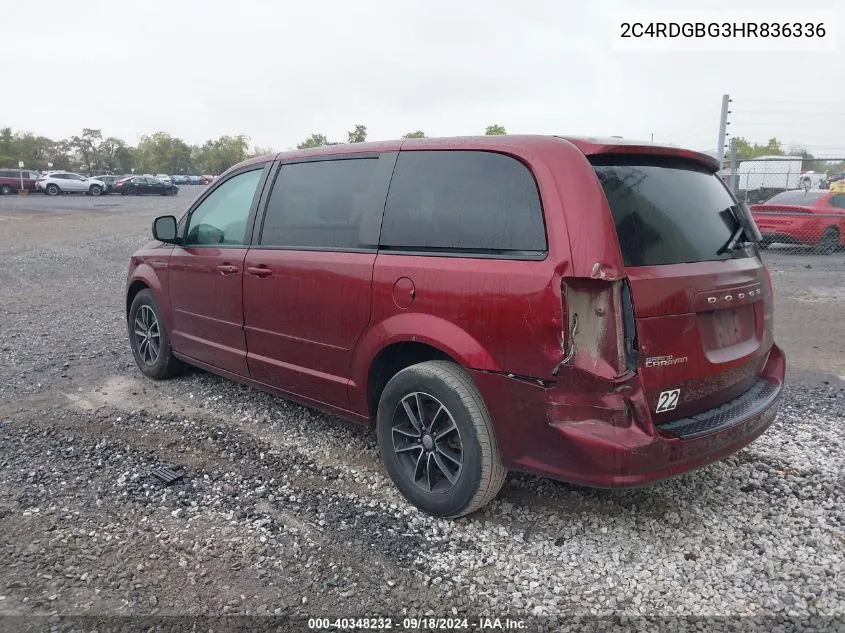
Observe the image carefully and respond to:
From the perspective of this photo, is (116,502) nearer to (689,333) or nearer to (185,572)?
(185,572)

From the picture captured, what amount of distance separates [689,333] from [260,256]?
2594 millimetres

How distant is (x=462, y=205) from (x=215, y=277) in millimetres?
2141

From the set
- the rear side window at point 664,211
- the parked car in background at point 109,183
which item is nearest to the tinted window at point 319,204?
the rear side window at point 664,211

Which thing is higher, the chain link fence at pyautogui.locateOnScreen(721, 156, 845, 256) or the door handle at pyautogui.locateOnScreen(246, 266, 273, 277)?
the door handle at pyautogui.locateOnScreen(246, 266, 273, 277)

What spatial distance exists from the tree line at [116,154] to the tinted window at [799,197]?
7224cm

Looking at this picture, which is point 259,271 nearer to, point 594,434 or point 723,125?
point 594,434

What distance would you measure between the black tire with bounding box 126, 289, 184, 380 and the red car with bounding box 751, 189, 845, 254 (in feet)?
37.5

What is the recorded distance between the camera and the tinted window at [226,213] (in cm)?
450

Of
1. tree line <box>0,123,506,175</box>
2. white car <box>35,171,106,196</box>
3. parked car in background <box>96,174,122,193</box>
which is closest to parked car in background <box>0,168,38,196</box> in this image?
white car <box>35,171,106,196</box>

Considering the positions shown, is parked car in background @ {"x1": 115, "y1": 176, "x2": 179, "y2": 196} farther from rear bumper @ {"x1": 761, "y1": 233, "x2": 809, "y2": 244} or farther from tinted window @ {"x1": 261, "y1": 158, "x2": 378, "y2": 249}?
tinted window @ {"x1": 261, "y1": 158, "x2": 378, "y2": 249}

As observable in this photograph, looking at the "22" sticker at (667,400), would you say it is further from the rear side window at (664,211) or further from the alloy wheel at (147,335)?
the alloy wheel at (147,335)

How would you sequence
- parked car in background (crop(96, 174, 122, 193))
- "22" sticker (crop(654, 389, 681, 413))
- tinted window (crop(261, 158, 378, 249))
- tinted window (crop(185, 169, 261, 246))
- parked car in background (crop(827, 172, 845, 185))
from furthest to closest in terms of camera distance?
parked car in background (crop(96, 174, 122, 193))
parked car in background (crop(827, 172, 845, 185))
tinted window (crop(185, 169, 261, 246))
tinted window (crop(261, 158, 378, 249))
"22" sticker (crop(654, 389, 681, 413))

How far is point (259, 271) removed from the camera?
13.6ft

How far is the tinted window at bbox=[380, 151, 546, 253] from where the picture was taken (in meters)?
2.95
